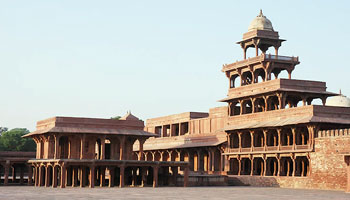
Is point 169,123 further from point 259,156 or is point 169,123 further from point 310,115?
point 310,115

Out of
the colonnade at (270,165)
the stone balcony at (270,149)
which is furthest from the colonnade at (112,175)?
the colonnade at (270,165)

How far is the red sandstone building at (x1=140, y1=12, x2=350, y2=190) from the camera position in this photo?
2490 inches

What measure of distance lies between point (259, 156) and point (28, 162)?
26.5m

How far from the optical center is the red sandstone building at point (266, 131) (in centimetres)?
6325

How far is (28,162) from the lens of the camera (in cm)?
6938

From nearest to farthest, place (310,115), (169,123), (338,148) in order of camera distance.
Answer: (338,148) < (310,115) < (169,123)

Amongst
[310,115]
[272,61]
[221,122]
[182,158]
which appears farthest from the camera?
[182,158]

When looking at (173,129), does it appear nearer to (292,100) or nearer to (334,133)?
(292,100)

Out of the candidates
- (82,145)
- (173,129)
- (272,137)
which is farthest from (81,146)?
(173,129)

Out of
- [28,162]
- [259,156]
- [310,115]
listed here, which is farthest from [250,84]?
[28,162]

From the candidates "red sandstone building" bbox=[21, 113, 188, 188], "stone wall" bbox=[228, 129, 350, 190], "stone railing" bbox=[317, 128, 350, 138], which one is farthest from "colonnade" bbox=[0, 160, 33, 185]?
"stone railing" bbox=[317, 128, 350, 138]

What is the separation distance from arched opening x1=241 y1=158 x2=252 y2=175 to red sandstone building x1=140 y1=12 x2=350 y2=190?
133mm

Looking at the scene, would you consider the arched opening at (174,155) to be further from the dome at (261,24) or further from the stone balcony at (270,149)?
the dome at (261,24)

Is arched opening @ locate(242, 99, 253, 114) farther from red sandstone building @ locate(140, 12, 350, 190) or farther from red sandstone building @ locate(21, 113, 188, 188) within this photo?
red sandstone building @ locate(21, 113, 188, 188)
